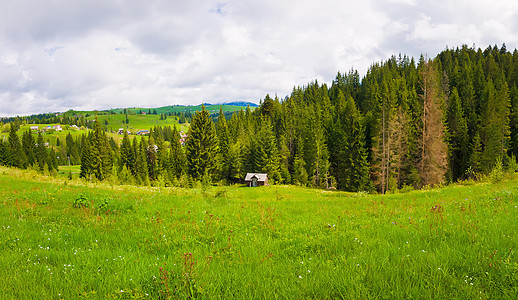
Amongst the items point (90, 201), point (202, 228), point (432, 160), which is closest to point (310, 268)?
point (202, 228)

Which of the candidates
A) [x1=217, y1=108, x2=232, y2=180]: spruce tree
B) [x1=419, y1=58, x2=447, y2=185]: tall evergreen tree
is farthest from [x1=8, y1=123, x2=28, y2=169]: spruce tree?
[x1=419, y1=58, x2=447, y2=185]: tall evergreen tree

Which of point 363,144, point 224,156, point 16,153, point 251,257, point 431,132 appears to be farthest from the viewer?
point 16,153

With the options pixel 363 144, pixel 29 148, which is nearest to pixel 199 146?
pixel 363 144

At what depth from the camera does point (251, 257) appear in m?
4.64

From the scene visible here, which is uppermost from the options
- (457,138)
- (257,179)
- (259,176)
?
(457,138)

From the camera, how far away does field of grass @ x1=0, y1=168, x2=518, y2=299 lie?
128 inches

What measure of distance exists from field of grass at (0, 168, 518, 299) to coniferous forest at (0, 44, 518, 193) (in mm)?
32568

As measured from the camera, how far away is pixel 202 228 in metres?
6.48

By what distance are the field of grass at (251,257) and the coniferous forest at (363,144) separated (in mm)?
32568

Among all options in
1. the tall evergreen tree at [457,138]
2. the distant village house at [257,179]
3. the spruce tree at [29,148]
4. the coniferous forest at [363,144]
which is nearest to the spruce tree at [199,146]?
the coniferous forest at [363,144]

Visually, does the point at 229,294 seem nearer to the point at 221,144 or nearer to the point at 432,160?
the point at 432,160

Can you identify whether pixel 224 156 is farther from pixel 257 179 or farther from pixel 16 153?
pixel 16 153

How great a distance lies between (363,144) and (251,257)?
64300mm

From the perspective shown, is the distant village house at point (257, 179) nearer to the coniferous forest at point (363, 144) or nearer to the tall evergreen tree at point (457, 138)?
the coniferous forest at point (363, 144)
